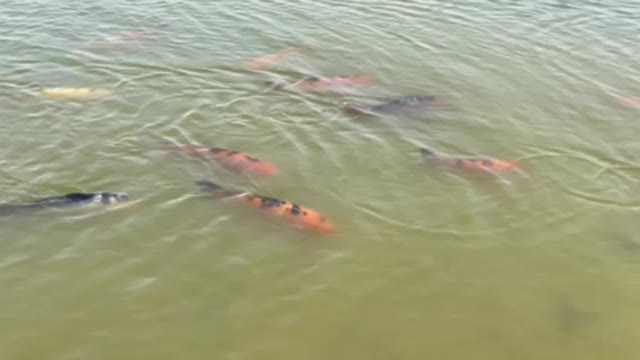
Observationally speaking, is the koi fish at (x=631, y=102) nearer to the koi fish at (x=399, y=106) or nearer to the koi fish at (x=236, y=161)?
the koi fish at (x=399, y=106)

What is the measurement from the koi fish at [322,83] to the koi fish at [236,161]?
9.66 feet

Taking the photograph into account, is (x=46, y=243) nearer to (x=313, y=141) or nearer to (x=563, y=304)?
(x=313, y=141)

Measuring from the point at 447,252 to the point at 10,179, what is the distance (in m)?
6.28

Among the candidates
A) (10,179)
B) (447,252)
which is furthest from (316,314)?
(10,179)

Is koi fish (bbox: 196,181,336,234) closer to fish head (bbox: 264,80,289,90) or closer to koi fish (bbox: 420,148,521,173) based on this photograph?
koi fish (bbox: 420,148,521,173)

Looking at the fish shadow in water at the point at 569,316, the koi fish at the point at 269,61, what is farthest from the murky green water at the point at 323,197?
the koi fish at the point at 269,61

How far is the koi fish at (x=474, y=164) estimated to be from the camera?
11344 millimetres

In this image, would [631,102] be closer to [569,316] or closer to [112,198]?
[569,316]

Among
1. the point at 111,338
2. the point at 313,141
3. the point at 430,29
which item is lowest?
the point at 111,338

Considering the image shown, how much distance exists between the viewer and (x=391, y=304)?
28.2 feet

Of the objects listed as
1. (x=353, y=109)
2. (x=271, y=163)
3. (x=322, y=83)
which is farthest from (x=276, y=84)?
(x=271, y=163)

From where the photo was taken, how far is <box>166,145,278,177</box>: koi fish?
11000 millimetres

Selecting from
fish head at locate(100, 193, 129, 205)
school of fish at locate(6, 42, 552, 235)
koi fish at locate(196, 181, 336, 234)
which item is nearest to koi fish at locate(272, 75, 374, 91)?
school of fish at locate(6, 42, 552, 235)

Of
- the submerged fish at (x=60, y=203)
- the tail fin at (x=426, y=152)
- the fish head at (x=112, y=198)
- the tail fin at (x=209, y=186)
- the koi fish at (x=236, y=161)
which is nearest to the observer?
the submerged fish at (x=60, y=203)
